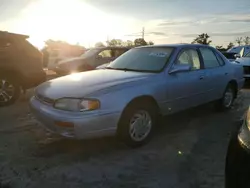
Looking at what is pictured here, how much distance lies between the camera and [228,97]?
6.82 meters

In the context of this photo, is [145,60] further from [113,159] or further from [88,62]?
[88,62]

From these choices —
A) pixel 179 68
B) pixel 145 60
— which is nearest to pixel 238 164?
pixel 179 68

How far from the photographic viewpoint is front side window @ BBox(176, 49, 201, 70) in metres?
5.39

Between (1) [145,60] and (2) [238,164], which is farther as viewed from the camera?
(1) [145,60]

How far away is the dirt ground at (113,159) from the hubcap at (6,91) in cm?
155

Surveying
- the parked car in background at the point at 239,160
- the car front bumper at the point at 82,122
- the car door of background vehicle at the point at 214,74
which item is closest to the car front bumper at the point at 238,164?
the parked car in background at the point at 239,160

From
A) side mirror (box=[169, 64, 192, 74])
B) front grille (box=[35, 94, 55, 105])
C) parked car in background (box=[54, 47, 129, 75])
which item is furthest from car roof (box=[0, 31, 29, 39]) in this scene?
parked car in background (box=[54, 47, 129, 75])

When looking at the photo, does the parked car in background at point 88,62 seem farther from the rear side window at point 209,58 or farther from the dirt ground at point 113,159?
the dirt ground at point 113,159

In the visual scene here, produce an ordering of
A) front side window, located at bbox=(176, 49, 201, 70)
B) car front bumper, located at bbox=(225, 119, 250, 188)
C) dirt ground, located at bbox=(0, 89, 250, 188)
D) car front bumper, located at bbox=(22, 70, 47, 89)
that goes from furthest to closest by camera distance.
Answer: car front bumper, located at bbox=(22, 70, 47, 89) → front side window, located at bbox=(176, 49, 201, 70) → dirt ground, located at bbox=(0, 89, 250, 188) → car front bumper, located at bbox=(225, 119, 250, 188)

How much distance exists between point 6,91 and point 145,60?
3.57 m

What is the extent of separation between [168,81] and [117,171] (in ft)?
5.83

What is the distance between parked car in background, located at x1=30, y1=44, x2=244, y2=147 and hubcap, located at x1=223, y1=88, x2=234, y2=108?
0.57 meters

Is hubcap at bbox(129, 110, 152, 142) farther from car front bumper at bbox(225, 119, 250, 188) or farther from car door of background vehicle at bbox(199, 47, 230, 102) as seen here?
car front bumper at bbox(225, 119, 250, 188)

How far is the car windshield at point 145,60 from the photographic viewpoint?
5172 millimetres
